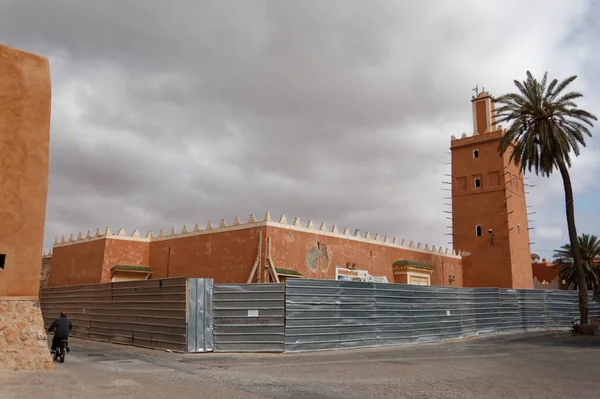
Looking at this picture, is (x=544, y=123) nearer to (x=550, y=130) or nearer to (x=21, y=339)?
(x=550, y=130)

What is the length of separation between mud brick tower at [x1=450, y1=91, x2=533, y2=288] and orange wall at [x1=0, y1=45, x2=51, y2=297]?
29.4 meters

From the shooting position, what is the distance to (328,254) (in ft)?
81.8

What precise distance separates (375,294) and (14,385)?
12.3m

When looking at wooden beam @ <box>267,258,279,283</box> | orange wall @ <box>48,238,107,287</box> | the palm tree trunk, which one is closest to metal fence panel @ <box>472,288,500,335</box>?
the palm tree trunk

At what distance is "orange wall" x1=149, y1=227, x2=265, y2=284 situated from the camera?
907 inches

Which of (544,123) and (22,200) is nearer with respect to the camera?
(22,200)

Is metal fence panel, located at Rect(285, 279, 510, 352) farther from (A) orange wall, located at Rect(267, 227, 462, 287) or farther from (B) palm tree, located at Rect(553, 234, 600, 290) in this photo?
(B) palm tree, located at Rect(553, 234, 600, 290)

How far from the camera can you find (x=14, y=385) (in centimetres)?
926

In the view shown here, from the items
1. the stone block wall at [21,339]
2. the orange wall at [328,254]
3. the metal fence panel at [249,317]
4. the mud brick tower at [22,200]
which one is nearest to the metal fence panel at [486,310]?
the orange wall at [328,254]

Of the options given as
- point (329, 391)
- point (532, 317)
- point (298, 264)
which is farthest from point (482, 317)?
point (329, 391)

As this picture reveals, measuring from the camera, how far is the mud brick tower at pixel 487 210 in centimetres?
3497

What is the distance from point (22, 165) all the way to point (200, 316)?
6.81 meters

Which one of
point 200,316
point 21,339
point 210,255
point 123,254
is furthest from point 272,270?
point 21,339

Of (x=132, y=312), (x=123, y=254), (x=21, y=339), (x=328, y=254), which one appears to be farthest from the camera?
(x=123, y=254)
